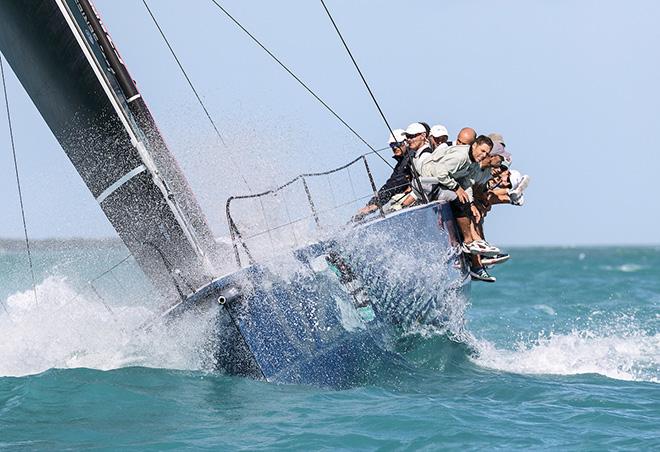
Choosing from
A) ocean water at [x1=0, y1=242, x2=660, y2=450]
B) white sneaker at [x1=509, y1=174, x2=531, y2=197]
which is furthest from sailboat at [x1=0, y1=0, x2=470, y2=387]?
white sneaker at [x1=509, y1=174, x2=531, y2=197]

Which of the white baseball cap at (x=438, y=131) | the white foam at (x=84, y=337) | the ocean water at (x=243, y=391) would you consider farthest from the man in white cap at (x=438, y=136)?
the white foam at (x=84, y=337)

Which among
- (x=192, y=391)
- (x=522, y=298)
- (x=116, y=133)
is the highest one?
(x=116, y=133)

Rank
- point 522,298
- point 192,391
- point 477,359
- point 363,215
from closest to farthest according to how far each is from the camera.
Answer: point 192,391, point 363,215, point 477,359, point 522,298

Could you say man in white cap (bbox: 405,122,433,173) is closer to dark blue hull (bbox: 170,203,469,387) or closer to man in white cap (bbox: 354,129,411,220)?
man in white cap (bbox: 354,129,411,220)

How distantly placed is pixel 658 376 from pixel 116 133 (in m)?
3.97

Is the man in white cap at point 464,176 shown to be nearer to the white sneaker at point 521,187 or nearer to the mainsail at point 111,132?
the white sneaker at point 521,187

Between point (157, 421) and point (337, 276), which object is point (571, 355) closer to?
point (337, 276)

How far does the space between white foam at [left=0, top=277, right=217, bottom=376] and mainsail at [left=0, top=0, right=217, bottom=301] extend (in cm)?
33

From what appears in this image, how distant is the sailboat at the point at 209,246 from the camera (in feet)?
21.0

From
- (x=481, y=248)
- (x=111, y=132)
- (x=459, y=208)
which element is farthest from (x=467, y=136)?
(x=111, y=132)

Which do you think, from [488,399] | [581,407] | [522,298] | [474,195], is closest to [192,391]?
[488,399]

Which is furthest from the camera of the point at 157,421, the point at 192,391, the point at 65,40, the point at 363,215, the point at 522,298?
the point at 522,298

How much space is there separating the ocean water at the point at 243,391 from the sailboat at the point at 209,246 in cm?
18

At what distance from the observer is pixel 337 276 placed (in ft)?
→ 21.5
